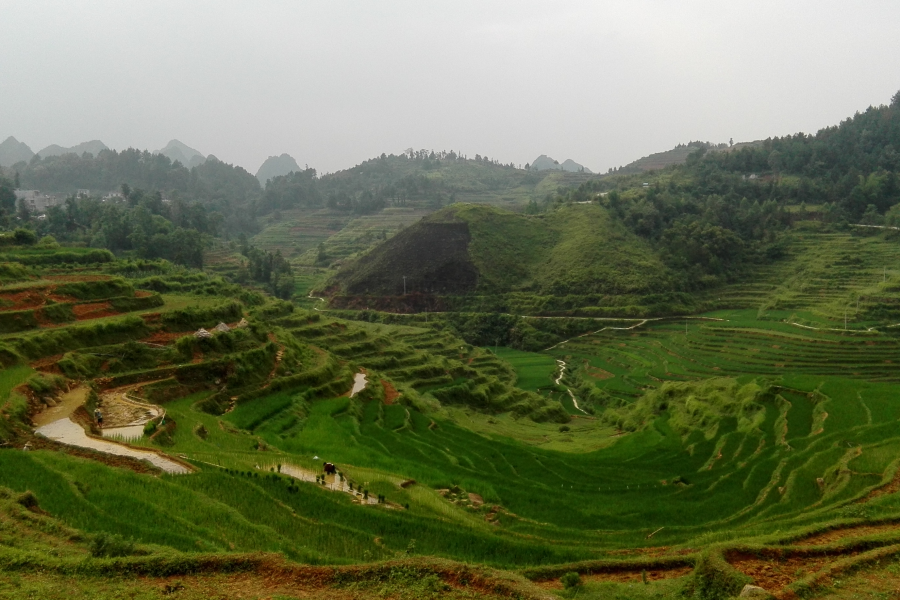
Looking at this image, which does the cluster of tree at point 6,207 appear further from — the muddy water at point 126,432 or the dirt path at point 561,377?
the muddy water at point 126,432

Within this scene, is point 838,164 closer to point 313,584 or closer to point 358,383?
point 358,383

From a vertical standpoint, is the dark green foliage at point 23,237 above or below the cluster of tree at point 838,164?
below

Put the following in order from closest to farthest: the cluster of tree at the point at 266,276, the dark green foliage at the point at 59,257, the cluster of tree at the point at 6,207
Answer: the dark green foliage at the point at 59,257 < the cluster of tree at the point at 6,207 < the cluster of tree at the point at 266,276

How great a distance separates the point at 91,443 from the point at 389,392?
48.3ft

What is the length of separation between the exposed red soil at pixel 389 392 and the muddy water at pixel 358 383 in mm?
851

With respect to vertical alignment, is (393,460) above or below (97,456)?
below

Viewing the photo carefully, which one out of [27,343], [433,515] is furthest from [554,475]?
[27,343]

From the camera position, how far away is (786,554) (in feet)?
26.8

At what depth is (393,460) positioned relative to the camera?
1631cm

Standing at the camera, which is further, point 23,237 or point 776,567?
point 23,237

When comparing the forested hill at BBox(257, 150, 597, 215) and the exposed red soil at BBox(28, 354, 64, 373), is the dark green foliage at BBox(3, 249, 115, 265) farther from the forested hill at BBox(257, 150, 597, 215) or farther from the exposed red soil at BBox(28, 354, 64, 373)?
the forested hill at BBox(257, 150, 597, 215)

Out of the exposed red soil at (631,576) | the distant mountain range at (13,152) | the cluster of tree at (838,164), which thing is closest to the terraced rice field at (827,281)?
the cluster of tree at (838,164)

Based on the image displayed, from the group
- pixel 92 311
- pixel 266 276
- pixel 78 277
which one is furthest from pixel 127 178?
pixel 92 311

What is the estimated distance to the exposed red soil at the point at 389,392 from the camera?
25984 mm
